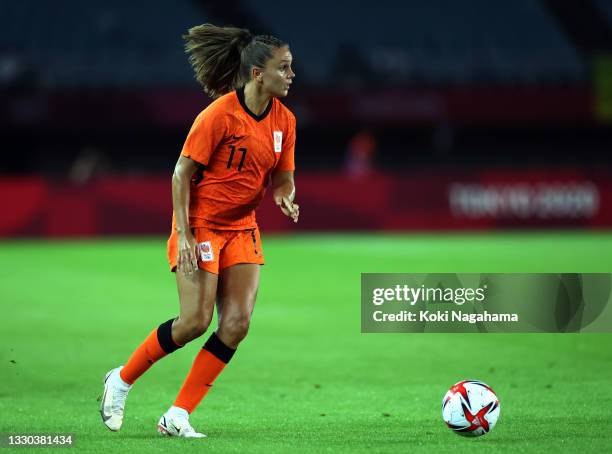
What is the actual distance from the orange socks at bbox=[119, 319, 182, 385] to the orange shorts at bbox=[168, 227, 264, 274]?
356 mm

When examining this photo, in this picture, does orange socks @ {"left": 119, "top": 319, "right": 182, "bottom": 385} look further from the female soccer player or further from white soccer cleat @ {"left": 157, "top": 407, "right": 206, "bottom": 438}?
white soccer cleat @ {"left": 157, "top": 407, "right": 206, "bottom": 438}

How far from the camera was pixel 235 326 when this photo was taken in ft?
19.8

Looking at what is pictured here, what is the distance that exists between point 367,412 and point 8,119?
73.5ft

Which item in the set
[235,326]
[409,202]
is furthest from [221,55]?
[409,202]

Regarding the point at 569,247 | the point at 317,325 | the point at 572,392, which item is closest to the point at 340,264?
the point at 569,247

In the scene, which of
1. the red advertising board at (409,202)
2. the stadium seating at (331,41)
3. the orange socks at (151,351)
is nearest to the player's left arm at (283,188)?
the orange socks at (151,351)

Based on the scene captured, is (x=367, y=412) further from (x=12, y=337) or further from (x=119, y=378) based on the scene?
(x=12, y=337)

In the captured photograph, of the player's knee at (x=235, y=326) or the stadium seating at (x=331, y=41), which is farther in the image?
the stadium seating at (x=331, y=41)

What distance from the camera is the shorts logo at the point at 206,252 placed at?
19.7ft

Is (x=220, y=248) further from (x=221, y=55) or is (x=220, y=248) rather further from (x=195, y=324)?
(x=221, y=55)

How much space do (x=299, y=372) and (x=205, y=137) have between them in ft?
9.88

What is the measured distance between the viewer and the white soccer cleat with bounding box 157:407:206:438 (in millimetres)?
5879

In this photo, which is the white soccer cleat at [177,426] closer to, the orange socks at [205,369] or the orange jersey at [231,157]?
the orange socks at [205,369]

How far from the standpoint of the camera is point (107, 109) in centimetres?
2805
